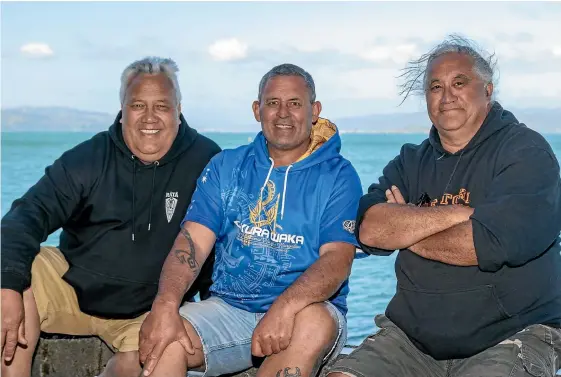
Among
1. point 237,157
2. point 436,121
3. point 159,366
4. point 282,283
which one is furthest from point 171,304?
point 436,121

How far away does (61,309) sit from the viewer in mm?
4395

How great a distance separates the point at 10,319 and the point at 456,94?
2.40m

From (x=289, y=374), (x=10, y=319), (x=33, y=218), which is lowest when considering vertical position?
(x=289, y=374)

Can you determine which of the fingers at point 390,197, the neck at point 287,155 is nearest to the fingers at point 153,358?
the neck at point 287,155

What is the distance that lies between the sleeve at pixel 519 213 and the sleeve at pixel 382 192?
0.53m

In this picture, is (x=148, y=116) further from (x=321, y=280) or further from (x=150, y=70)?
(x=321, y=280)

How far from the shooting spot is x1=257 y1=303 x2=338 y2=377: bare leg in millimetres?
3572

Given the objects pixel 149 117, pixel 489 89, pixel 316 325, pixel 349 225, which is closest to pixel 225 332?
pixel 316 325

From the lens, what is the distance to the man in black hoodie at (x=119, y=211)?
170 inches

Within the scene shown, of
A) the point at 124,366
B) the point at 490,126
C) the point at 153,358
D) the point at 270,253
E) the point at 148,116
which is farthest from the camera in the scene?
the point at 148,116

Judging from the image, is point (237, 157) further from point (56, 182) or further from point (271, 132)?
point (56, 182)

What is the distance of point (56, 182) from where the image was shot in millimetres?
4312

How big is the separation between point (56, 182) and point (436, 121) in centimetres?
204

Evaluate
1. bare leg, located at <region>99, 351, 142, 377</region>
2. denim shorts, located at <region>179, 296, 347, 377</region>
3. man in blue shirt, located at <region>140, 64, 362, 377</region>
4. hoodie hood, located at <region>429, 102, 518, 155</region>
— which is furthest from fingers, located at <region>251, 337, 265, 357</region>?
hoodie hood, located at <region>429, 102, 518, 155</region>
